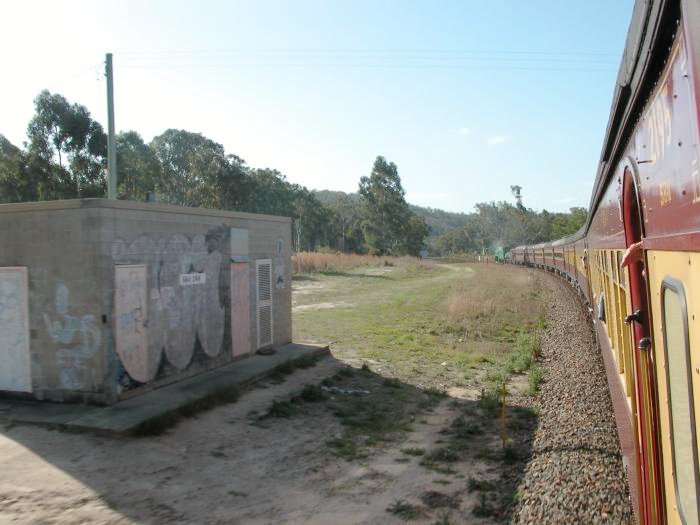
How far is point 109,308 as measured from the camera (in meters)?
8.24

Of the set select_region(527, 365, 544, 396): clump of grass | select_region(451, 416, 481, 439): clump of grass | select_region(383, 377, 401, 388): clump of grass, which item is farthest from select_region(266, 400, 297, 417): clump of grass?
select_region(527, 365, 544, 396): clump of grass

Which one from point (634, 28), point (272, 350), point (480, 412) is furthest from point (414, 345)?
point (634, 28)

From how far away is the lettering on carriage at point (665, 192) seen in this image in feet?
6.51

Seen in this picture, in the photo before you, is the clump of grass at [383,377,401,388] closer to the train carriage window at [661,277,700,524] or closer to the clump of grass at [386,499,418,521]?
the clump of grass at [386,499,418,521]

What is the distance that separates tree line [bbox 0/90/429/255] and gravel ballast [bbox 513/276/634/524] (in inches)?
747

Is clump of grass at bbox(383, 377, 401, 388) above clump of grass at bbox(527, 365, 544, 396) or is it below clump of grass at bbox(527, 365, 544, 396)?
below

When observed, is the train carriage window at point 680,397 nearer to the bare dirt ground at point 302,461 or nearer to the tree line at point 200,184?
the bare dirt ground at point 302,461

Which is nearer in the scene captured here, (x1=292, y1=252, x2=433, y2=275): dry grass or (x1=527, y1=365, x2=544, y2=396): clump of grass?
(x1=527, y1=365, x2=544, y2=396): clump of grass

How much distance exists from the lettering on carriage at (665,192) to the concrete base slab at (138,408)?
23.2ft

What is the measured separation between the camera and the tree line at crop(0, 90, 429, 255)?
31.3 m

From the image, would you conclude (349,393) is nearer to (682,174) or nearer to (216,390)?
(216,390)

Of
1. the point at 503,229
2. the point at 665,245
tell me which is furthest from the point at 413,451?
the point at 503,229

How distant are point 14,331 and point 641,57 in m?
9.11

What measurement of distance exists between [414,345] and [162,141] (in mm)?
45585
